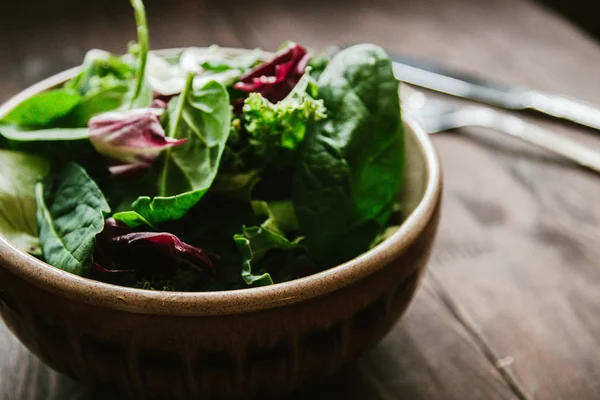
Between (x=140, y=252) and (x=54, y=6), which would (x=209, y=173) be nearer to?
(x=140, y=252)

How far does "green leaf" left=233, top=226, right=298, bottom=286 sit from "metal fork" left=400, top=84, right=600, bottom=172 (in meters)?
0.49

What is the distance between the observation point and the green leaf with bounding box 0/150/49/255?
538 mm

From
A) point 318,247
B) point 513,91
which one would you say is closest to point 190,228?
point 318,247

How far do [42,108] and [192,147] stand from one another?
0.50 ft

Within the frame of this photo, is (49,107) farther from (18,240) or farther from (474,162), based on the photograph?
(474,162)

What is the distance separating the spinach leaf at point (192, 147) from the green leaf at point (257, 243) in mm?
48

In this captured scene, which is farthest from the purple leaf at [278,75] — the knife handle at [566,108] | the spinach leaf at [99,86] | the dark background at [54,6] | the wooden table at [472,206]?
the dark background at [54,6]

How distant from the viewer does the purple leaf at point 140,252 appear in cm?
48

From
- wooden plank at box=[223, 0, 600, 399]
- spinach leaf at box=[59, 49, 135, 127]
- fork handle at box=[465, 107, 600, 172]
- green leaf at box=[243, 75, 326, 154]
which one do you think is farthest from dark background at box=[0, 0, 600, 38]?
green leaf at box=[243, 75, 326, 154]

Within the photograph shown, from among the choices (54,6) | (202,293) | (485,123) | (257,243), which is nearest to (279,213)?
(257,243)

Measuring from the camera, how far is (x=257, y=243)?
525mm

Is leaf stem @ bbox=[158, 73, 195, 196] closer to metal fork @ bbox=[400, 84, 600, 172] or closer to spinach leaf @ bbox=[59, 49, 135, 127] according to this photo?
spinach leaf @ bbox=[59, 49, 135, 127]

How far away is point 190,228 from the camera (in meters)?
0.54

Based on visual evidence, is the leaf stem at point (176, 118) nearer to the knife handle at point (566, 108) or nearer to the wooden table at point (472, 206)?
the wooden table at point (472, 206)
